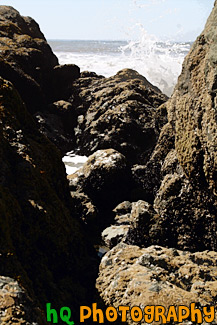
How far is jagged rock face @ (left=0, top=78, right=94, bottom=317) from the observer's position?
11.5 ft

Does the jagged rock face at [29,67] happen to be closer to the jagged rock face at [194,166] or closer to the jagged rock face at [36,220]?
the jagged rock face at [36,220]

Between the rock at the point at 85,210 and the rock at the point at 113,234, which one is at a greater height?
the rock at the point at 85,210

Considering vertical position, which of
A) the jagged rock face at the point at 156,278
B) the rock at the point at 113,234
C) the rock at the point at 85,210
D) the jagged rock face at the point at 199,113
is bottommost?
the rock at the point at 113,234

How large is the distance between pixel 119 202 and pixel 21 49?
7.92 m

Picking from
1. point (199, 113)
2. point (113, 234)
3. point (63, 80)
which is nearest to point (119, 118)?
point (63, 80)

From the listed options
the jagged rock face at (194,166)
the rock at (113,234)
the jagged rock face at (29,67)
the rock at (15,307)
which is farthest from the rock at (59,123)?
the rock at (15,307)

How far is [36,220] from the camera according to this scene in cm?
404

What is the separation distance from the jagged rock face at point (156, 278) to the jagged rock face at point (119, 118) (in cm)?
475

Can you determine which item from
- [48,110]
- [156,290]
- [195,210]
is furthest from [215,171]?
[48,110]

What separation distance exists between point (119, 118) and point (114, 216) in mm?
4060

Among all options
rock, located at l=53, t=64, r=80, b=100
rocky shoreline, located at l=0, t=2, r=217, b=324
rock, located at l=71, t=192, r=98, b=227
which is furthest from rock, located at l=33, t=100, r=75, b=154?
rock, located at l=71, t=192, r=98, b=227

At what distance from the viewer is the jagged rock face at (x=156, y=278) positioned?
344cm

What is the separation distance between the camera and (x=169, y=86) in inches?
1057

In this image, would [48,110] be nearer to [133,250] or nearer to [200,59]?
[200,59]
